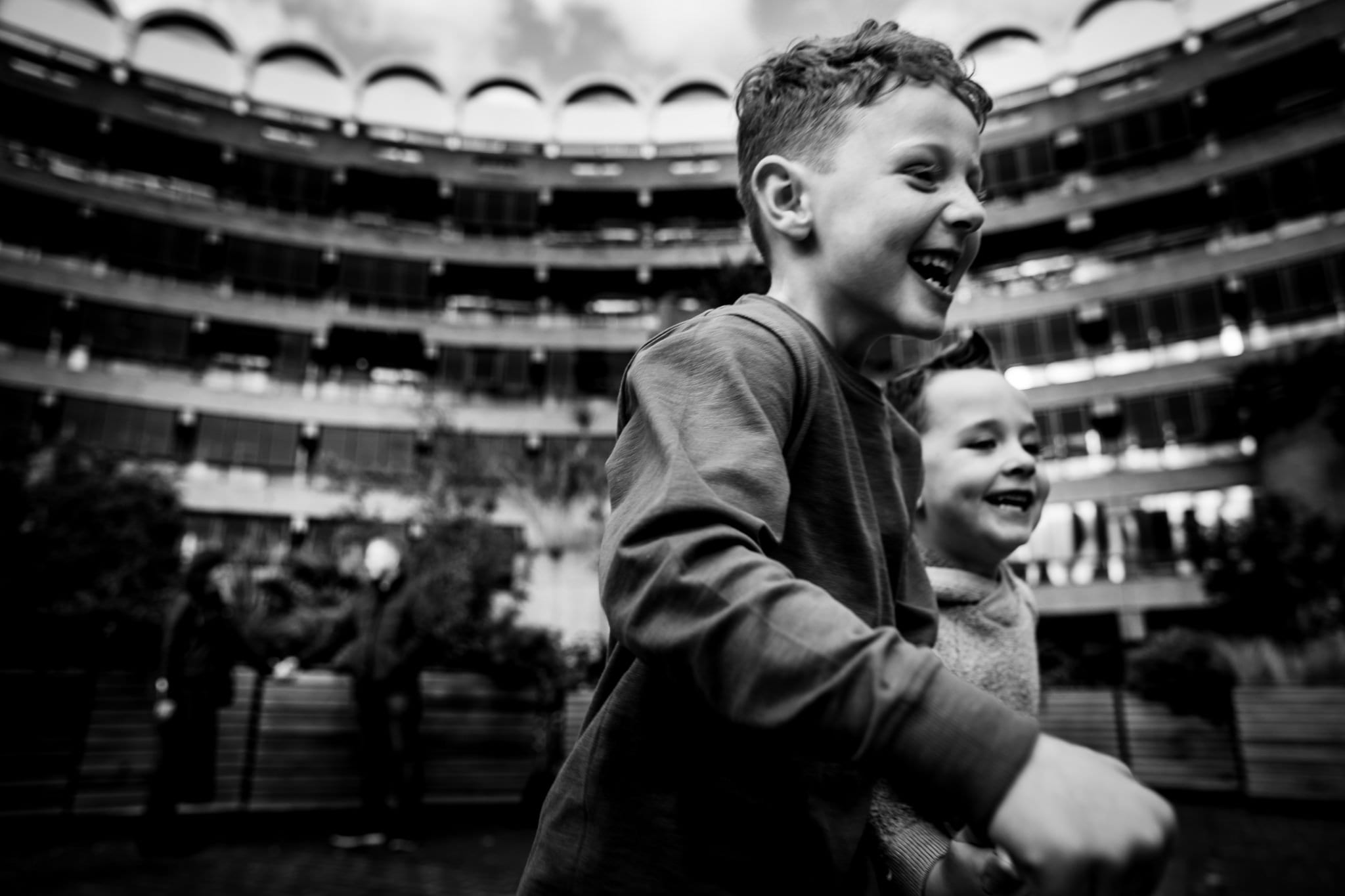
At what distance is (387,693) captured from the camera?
23.1ft

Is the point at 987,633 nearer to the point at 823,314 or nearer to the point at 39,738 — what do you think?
the point at 823,314

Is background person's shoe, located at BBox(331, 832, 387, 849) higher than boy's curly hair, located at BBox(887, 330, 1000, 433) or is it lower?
lower

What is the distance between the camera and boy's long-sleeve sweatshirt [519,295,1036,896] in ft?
2.29

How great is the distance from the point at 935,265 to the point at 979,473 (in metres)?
0.63

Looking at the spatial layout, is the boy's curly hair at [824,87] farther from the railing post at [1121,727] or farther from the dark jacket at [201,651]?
the railing post at [1121,727]

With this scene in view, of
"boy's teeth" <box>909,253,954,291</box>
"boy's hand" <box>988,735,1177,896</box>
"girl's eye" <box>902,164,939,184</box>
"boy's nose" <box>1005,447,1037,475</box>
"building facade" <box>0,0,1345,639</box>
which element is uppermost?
"building facade" <box>0,0,1345,639</box>

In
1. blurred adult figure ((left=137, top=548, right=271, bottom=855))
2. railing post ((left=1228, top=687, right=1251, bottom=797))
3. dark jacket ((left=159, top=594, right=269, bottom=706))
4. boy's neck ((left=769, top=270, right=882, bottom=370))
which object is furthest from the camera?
railing post ((left=1228, top=687, right=1251, bottom=797))

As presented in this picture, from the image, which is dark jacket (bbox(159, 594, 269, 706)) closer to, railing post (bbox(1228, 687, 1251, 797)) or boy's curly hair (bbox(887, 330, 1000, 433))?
boy's curly hair (bbox(887, 330, 1000, 433))

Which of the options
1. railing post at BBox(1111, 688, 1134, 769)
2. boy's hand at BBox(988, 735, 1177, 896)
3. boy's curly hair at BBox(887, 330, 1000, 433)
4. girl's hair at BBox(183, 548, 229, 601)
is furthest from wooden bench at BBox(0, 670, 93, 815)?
railing post at BBox(1111, 688, 1134, 769)

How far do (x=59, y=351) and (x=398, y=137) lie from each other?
1433 centimetres

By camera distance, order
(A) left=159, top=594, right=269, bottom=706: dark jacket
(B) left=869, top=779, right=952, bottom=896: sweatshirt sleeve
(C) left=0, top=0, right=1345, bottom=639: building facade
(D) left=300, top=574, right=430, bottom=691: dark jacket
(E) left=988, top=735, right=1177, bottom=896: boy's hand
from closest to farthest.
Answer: (E) left=988, top=735, right=1177, bottom=896: boy's hand < (B) left=869, top=779, right=952, bottom=896: sweatshirt sleeve < (A) left=159, top=594, right=269, bottom=706: dark jacket < (D) left=300, top=574, right=430, bottom=691: dark jacket < (C) left=0, top=0, right=1345, bottom=639: building facade

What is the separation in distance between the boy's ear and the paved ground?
12.3 feet

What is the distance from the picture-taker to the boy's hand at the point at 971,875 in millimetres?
787

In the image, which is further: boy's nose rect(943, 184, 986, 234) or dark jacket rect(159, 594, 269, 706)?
dark jacket rect(159, 594, 269, 706)
